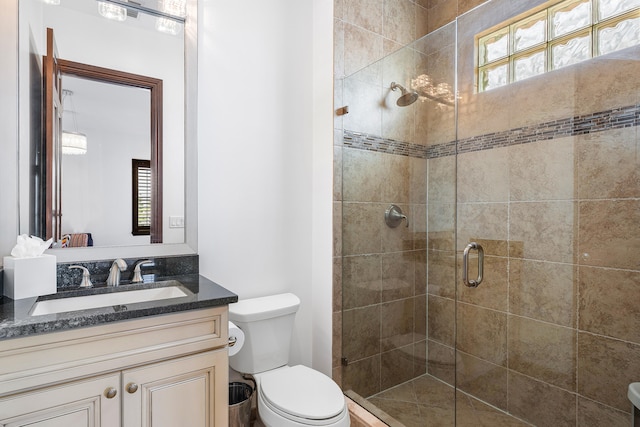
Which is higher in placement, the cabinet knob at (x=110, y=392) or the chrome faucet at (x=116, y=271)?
the chrome faucet at (x=116, y=271)

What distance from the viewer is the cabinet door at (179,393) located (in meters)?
1.13

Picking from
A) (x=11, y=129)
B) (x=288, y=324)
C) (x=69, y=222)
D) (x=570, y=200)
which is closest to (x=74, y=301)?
(x=69, y=222)

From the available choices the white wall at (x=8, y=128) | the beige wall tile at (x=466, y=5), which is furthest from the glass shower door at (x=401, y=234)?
the white wall at (x=8, y=128)

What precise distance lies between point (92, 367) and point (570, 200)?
215 centimetres

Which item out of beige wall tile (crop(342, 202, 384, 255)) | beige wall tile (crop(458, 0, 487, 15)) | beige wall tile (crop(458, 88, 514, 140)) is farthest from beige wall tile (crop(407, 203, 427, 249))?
beige wall tile (crop(458, 0, 487, 15))

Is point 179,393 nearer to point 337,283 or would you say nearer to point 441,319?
point 337,283

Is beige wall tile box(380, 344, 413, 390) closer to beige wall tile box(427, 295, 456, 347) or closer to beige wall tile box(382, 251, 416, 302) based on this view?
beige wall tile box(427, 295, 456, 347)

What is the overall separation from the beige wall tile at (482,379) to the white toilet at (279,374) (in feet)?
2.78

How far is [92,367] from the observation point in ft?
3.48

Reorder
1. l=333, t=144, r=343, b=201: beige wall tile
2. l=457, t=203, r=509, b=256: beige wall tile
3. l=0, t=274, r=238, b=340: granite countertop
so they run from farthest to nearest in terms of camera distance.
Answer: l=333, t=144, r=343, b=201: beige wall tile < l=457, t=203, r=509, b=256: beige wall tile < l=0, t=274, r=238, b=340: granite countertop

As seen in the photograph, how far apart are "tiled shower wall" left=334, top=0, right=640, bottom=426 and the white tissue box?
52.7 inches

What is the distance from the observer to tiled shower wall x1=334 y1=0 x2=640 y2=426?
160 cm

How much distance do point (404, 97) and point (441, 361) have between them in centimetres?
150

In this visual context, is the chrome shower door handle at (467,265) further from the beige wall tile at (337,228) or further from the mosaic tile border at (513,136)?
the beige wall tile at (337,228)
